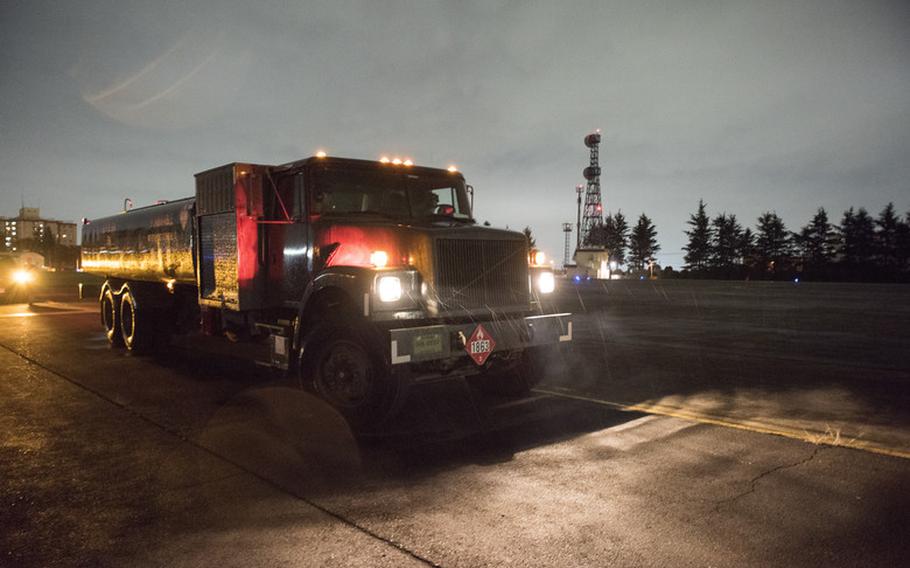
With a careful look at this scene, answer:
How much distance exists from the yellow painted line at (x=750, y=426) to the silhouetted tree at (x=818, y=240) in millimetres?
78044

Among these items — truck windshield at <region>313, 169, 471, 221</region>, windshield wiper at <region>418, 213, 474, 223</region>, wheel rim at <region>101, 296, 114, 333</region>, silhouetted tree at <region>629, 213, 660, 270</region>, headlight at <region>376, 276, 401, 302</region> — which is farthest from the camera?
silhouetted tree at <region>629, 213, 660, 270</region>

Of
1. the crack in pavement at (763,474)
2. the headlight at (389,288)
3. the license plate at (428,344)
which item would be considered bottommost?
the crack in pavement at (763,474)

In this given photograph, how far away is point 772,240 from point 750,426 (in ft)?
282

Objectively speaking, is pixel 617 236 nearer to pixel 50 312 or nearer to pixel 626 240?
pixel 626 240

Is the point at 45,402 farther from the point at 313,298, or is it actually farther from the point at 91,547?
the point at 91,547

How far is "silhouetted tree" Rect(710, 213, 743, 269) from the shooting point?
8650cm

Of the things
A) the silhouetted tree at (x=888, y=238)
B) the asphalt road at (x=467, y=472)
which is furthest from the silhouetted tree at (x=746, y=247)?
the asphalt road at (x=467, y=472)

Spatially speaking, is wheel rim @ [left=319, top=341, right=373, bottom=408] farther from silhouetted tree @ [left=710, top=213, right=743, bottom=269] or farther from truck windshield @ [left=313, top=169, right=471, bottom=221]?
silhouetted tree @ [left=710, top=213, right=743, bottom=269]

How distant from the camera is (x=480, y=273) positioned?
638cm

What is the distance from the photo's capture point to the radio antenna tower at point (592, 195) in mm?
98125

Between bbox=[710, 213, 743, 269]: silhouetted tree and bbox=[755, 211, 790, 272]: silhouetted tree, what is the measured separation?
4474mm

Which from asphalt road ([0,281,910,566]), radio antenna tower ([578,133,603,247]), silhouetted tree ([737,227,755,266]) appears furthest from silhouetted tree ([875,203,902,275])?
asphalt road ([0,281,910,566])

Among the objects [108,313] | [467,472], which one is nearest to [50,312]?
[108,313]

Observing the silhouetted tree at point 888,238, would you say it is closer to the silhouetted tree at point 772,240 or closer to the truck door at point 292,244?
the silhouetted tree at point 772,240
